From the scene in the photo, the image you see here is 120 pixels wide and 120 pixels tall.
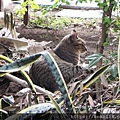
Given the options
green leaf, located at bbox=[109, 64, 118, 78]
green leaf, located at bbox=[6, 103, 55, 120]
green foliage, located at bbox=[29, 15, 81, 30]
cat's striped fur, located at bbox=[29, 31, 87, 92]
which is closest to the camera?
green leaf, located at bbox=[6, 103, 55, 120]

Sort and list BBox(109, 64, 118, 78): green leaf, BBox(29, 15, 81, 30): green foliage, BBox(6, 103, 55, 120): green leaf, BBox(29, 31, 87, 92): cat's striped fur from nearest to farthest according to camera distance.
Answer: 1. BBox(6, 103, 55, 120): green leaf
2. BBox(109, 64, 118, 78): green leaf
3. BBox(29, 31, 87, 92): cat's striped fur
4. BBox(29, 15, 81, 30): green foliage

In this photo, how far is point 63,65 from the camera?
10.2 ft

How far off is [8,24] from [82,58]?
103cm

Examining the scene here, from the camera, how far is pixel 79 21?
5809 millimetres

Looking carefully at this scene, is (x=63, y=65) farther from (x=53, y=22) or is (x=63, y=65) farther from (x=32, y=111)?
(x=53, y=22)

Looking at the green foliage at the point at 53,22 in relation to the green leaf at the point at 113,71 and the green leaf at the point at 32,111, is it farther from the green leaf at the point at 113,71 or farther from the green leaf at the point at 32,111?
the green leaf at the point at 32,111

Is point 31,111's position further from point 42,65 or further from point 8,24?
point 8,24

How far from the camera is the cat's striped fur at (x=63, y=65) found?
2.87 meters

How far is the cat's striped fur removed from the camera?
2.87 m

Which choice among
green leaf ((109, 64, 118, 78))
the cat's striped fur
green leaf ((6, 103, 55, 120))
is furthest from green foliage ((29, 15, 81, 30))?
green leaf ((6, 103, 55, 120))

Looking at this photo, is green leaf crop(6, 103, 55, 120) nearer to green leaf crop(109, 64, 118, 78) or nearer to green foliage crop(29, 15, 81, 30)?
green leaf crop(109, 64, 118, 78)

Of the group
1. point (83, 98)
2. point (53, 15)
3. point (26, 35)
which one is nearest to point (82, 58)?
point (26, 35)

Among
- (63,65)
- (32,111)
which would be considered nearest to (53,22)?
(63,65)

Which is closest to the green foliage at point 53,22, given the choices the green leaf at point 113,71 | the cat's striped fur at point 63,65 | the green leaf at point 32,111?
the cat's striped fur at point 63,65
